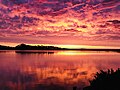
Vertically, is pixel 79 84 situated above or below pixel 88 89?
below

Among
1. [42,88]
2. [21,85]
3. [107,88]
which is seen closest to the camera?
[107,88]

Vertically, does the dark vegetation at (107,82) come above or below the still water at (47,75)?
above

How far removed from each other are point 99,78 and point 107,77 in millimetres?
711

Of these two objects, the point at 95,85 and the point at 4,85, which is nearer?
the point at 95,85

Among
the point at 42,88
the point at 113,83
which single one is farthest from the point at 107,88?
the point at 42,88

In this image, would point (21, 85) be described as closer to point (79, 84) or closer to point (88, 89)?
point (79, 84)

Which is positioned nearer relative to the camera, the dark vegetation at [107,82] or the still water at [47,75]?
the dark vegetation at [107,82]

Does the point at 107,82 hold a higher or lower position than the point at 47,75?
higher

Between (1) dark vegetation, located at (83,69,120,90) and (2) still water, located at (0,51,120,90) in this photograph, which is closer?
(1) dark vegetation, located at (83,69,120,90)

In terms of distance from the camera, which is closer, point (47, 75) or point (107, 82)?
point (107, 82)

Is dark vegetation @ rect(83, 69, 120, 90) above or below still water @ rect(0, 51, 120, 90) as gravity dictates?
above

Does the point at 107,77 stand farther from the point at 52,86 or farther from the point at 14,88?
the point at 14,88

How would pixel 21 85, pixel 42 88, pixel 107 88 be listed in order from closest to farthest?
pixel 107 88 < pixel 42 88 < pixel 21 85

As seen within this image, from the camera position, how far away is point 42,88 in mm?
25641
